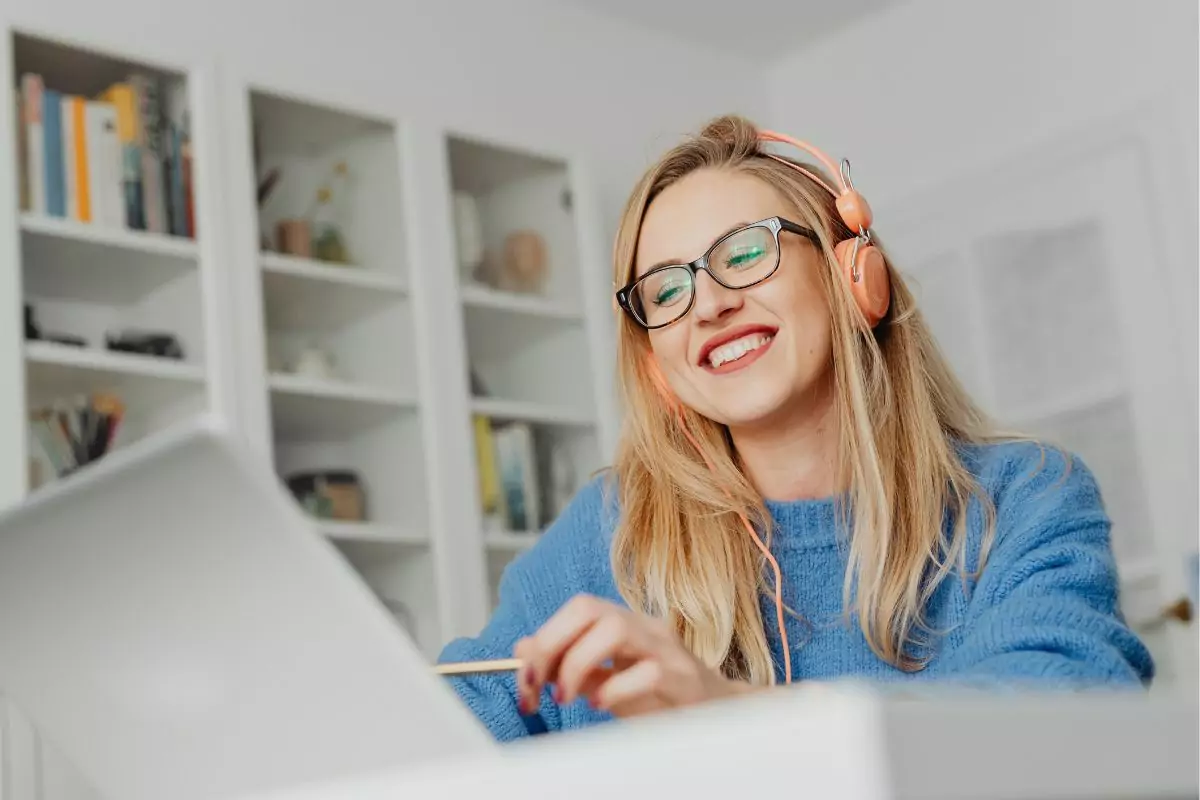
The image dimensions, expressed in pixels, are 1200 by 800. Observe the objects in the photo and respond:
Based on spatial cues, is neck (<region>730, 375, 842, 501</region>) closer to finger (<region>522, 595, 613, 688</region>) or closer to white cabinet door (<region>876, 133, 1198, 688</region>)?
finger (<region>522, 595, 613, 688</region>)

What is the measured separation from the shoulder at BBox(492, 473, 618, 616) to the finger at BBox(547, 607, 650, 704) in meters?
0.75

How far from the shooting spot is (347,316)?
3.08 metres

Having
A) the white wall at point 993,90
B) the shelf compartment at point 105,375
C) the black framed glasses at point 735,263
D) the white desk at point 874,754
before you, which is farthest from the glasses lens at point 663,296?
the white wall at point 993,90

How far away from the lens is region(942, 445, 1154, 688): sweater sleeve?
101 cm

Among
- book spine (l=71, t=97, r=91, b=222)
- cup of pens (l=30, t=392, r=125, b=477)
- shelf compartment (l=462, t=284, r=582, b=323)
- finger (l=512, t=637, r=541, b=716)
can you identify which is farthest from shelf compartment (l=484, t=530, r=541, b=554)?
finger (l=512, t=637, r=541, b=716)

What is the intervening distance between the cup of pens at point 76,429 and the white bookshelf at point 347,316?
0.9 inches

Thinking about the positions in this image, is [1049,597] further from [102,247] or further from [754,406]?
[102,247]

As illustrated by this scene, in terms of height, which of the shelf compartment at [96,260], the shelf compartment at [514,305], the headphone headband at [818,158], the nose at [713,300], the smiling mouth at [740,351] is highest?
the shelf compartment at [96,260]

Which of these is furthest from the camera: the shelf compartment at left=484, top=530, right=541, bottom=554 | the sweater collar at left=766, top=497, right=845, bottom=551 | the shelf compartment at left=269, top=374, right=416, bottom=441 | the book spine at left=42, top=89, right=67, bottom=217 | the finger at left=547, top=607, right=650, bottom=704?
the shelf compartment at left=484, top=530, right=541, bottom=554

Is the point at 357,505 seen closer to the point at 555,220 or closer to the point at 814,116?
the point at 555,220

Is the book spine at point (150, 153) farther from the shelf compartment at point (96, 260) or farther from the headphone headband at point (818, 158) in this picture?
the headphone headband at point (818, 158)

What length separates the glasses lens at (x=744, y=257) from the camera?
62.3 inches

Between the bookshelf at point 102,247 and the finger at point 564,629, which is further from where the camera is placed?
the bookshelf at point 102,247

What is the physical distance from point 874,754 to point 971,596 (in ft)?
3.36
